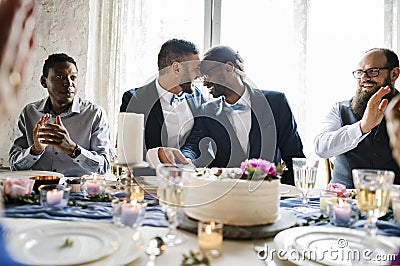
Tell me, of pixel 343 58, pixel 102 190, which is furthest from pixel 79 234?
pixel 343 58

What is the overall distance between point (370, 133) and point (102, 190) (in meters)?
1.45

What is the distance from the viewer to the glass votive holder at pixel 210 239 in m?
A: 0.78

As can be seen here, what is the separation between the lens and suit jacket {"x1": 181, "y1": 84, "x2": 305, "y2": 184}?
2.00 m

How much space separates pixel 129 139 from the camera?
1052 millimetres

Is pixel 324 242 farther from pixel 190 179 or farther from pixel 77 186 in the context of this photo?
pixel 77 186

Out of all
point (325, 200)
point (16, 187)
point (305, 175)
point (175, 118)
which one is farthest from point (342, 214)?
point (175, 118)

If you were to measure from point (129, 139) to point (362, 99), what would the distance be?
5.07ft

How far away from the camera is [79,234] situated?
2.70 feet

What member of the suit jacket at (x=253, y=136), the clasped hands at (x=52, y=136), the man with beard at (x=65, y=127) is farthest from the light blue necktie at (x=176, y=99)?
the clasped hands at (x=52, y=136)

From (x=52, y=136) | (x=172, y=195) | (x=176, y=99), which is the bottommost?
(x=172, y=195)

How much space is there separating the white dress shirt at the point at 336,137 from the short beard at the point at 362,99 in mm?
97

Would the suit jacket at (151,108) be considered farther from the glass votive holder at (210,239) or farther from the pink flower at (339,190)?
the glass votive holder at (210,239)

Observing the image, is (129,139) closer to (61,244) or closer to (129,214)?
(129,214)

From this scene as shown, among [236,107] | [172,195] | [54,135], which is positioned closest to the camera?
[172,195]
